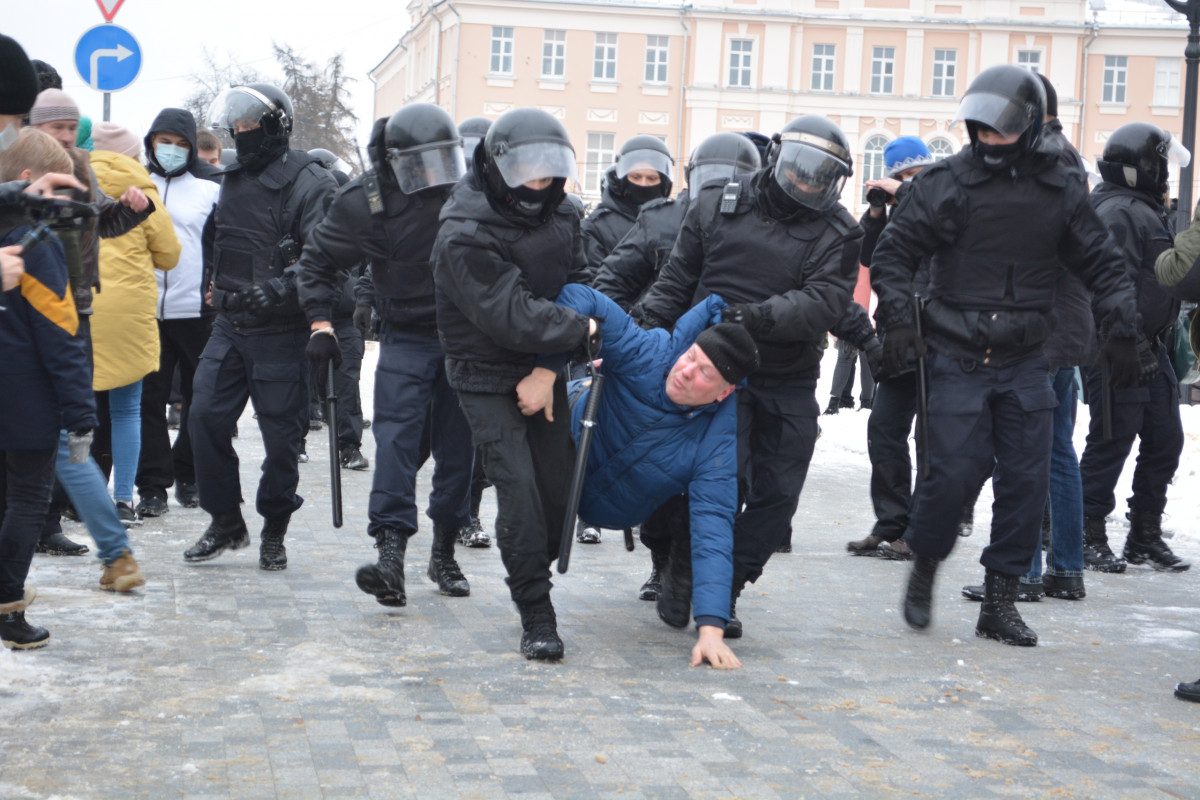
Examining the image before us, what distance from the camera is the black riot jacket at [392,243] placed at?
6.02 m

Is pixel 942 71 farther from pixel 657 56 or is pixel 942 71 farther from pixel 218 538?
pixel 218 538

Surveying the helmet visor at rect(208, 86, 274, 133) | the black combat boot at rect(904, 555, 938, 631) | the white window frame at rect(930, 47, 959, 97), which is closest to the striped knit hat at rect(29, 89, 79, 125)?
the helmet visor at rect(208, 86, 274, 133)

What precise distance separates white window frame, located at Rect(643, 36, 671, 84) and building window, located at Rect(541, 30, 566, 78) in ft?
10.4

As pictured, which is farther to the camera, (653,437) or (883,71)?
(883,71)

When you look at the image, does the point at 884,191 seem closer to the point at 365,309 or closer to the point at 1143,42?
the point at 365,309

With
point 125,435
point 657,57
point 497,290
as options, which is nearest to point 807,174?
point 497,290

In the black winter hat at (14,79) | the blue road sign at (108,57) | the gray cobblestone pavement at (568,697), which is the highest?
the blue road sign at (108,57)

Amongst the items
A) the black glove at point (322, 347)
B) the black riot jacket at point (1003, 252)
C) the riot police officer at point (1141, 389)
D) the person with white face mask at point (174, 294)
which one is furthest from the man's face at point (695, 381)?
the person with white face mask at point (174, 294)

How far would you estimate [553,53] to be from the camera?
189 ft

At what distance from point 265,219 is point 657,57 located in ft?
171

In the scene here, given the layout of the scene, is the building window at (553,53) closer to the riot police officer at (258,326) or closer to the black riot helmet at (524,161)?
the riot police officer at (258,326)

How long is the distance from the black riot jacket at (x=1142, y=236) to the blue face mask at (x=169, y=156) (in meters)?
4.78

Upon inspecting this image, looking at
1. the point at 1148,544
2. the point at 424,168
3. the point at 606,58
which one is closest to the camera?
the point at 424,168

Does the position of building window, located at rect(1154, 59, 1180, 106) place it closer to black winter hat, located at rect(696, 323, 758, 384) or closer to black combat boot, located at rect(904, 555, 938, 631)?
black combat boot, located at rect(904, 555, 938, 631)
